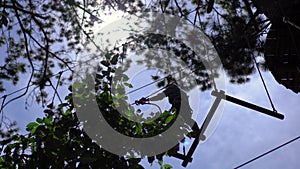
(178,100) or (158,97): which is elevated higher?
(158,97)

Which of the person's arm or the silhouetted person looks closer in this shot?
the silhouetted person

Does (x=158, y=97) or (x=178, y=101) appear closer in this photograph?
(x=178, y=101)

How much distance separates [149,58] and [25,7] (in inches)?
84.3

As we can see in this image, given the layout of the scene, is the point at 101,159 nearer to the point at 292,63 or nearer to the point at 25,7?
the point at 292,63

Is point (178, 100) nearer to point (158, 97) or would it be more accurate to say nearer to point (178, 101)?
point (178, 101)

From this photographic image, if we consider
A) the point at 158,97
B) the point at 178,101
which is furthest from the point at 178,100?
the point at 158,97

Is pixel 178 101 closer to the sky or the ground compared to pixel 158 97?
closer to the ground

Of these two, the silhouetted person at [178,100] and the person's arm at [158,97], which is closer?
the silhouetted person at [178,100]

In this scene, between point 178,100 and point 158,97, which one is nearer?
point 178,100

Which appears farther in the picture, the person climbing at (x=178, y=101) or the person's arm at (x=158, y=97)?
the person's arm at (x=158, y=97)

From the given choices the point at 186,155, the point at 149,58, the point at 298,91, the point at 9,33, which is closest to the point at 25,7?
the point at 9,33

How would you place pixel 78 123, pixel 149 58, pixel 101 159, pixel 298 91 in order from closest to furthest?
pixel 101 159, pixel 78 123, pixel 298 91, pixel 149 58

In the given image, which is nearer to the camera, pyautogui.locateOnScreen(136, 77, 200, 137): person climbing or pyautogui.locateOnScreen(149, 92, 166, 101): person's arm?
pyautogui.locateOnScreen(136, 77, 200, 137): person climbing

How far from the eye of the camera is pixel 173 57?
161 inches
